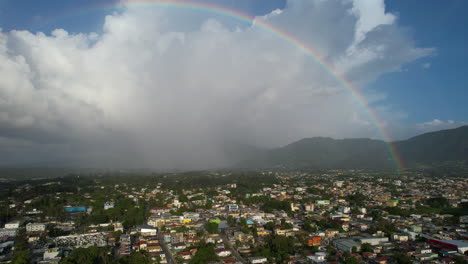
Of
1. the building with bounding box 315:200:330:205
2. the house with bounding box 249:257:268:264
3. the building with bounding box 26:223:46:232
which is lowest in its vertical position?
the house with bounding box 249:257:268:264

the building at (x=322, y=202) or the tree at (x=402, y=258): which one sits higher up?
the building at (x=322, y=202)

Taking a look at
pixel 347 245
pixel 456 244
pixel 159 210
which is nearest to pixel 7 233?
pixel 159 210

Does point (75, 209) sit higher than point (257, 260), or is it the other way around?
point (75, 209)

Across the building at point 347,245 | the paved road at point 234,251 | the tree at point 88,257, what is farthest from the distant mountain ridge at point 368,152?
the tree at point 88,257

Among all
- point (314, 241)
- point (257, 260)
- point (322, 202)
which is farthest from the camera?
point (322, 202)

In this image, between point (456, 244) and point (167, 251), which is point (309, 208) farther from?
point (167, 251)

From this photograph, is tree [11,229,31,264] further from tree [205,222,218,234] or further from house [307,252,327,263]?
house [307,252,327,263]

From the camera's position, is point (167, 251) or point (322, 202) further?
point (322, 202)

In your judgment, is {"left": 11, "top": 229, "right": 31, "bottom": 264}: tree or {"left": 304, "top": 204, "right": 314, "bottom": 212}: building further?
{"left": 304, "top": 204, "right": 314, "bottom": 212}: building

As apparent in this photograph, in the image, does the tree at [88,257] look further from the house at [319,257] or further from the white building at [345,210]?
the white building at [345,210]

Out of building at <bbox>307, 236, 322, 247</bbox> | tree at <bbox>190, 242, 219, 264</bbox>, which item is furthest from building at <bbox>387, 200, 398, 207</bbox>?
tree at <bbox>190, 242, 219, 264</bbox>
